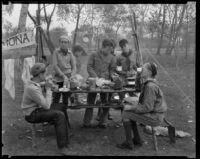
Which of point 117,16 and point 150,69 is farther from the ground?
point 117,16

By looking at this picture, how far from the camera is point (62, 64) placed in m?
4.93

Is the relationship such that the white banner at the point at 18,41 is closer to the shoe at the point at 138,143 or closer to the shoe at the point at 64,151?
the shoe at the point at 64,151

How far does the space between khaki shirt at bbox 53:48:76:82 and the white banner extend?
1059 mm

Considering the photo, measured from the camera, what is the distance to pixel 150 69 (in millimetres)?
3732

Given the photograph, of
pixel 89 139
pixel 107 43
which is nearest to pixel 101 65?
pixel 107 43

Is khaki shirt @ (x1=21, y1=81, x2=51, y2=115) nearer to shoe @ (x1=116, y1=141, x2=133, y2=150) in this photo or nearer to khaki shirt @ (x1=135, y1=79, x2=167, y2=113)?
shoe @ (x1=116, y1=141, x2=133, y2=150)

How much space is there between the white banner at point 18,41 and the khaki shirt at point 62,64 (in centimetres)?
106

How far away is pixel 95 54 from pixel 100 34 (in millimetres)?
3470

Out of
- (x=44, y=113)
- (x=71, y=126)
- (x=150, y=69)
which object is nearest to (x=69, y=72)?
(x=71, y=126)

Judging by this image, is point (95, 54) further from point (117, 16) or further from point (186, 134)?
point (117, 16)

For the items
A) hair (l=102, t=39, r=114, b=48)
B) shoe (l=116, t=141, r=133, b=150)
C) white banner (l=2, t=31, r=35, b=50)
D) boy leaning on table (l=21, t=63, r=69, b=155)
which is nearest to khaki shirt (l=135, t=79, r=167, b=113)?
shoe (l=116, t=141, r=133, b=150)

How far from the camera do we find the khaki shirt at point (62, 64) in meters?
4.88

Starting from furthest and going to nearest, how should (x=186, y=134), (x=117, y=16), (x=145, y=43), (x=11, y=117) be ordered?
(x=145, y=43)
(x=117, y=16)
(x=11, y=117)
(x=186, y=134)

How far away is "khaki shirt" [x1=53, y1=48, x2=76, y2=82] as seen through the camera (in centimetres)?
488
